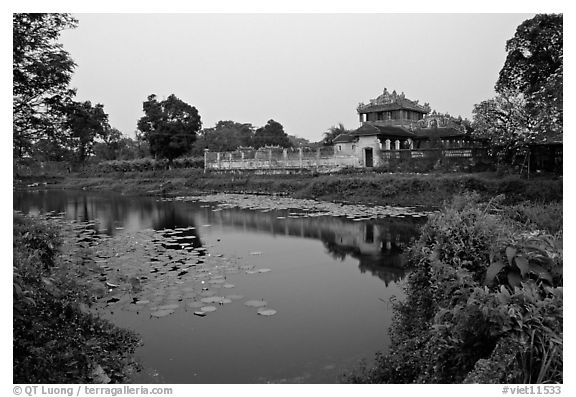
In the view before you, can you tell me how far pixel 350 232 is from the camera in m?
12.5

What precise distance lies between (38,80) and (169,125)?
30624mm

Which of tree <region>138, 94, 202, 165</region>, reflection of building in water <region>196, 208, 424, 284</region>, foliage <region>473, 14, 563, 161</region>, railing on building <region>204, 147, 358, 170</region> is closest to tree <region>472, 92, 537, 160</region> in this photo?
foliage <region>473, 14, 563, 161</region>

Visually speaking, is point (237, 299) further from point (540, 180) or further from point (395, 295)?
point (540, 180)

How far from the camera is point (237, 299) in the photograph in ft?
21.0

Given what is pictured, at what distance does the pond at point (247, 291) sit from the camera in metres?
4.66

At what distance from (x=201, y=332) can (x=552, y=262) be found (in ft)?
12.9

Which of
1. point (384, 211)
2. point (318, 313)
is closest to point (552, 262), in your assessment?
point (318, 313)

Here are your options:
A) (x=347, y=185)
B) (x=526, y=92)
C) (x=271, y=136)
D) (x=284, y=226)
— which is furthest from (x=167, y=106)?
(x=526, y=92)

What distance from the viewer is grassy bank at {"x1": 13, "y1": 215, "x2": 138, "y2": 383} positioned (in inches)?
144

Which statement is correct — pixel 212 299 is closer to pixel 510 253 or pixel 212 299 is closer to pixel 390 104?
pixel 510 253

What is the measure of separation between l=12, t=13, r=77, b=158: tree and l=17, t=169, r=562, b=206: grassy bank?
8803 mm

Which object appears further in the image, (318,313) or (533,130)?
(533,130)

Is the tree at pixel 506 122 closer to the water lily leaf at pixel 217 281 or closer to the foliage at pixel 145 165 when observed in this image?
the water lily leaf at pixel 217 281

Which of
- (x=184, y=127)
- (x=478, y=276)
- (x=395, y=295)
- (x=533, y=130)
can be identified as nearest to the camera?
(x=478, y=276)
